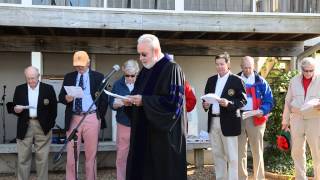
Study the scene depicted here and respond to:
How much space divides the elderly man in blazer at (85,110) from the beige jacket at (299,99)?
7.60ft

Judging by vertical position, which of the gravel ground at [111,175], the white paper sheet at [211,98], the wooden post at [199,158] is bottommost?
the gravel ground at [111,175]

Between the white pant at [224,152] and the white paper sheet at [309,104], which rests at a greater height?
the white paper sheet at [309,104]

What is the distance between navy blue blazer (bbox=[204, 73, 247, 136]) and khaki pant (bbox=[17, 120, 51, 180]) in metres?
2.22

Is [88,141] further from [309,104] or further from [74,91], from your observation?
[309,104]

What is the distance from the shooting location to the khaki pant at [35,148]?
613 centimetres

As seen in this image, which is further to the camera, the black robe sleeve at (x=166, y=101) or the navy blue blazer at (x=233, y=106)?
the navy blue blazer at (x=233, y=106)

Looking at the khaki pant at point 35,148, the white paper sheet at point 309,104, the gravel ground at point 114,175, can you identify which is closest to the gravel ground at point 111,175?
the gravel ground at point 114,175

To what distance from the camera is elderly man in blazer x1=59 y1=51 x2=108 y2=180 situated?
5.95 m

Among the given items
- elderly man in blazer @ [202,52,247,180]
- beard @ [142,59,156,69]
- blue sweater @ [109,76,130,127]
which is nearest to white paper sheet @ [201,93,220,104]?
elderly man in blazer @ [202,52,247,180]

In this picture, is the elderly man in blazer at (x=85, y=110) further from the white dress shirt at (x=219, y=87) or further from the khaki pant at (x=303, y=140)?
the khaki pant at (x=303, y=140)

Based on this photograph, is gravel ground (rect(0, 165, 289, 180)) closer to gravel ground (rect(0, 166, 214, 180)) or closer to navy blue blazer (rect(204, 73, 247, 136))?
gravel ground (rect(0, 166, 214, 180))

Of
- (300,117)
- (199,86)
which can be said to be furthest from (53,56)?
(300,117)

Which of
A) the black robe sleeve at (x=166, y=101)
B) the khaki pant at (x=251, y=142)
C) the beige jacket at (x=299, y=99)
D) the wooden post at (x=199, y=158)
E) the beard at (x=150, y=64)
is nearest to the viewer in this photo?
the black robe sleeve at (x=166, y=101)

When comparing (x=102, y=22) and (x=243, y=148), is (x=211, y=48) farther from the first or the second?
(x=243, y=148)
